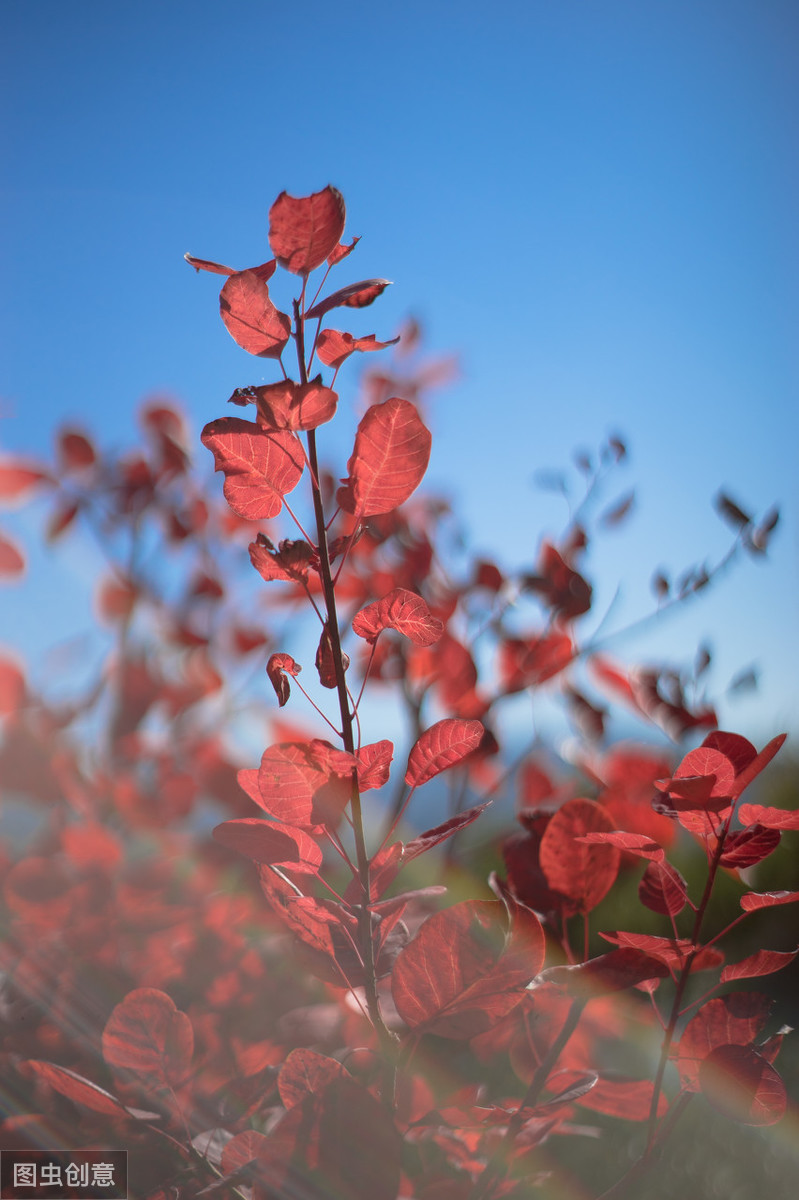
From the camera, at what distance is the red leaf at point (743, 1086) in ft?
1.44

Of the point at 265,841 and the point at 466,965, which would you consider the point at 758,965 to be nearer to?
the point at 466,965

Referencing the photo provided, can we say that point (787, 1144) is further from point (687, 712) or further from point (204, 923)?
point (204, 923)

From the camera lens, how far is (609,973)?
1.57 ft

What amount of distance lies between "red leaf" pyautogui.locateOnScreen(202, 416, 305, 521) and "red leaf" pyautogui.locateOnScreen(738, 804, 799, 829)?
0.38 m

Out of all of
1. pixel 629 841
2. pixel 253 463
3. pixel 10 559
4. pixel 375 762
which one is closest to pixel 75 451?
pixel 10 559

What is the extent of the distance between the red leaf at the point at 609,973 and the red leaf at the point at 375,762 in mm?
199

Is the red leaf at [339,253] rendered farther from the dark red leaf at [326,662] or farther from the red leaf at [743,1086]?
the red leaf at [743,1086]

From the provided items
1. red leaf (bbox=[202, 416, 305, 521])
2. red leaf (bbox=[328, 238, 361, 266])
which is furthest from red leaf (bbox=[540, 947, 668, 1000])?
red leaf (bbox=[328, 238, 361, 266])

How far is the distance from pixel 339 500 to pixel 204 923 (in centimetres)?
66

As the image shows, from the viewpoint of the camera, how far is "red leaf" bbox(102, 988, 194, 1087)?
0.52 meters

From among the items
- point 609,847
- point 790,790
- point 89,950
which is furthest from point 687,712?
point 790,790

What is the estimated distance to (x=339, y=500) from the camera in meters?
0.45

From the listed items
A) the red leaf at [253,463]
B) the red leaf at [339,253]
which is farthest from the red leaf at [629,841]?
the red leaf at [339,253]

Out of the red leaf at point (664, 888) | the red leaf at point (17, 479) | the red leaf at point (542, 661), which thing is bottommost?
the red leaf at point (664, 888)
